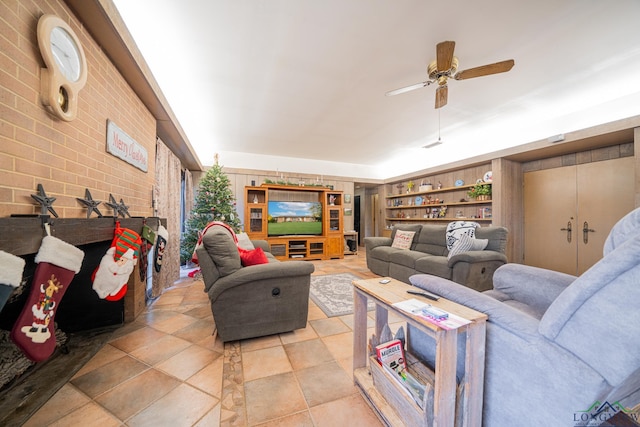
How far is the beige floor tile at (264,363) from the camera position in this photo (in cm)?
146

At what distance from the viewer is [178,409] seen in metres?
1.18

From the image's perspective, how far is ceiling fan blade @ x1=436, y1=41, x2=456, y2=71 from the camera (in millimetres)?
1793

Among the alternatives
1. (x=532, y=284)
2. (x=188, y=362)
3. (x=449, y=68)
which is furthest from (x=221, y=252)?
(x=449, y=68)

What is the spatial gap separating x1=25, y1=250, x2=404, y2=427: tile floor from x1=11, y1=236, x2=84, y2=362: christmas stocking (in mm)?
424

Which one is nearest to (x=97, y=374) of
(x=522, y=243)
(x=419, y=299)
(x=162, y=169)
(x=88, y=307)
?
(x=88, y=307)

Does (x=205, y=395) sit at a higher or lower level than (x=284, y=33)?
lower

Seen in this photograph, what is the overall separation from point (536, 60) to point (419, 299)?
2862mm

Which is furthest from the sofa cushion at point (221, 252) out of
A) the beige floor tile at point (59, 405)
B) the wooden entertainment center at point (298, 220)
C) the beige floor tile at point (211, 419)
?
the wooden entertainment center at point (298, 220)

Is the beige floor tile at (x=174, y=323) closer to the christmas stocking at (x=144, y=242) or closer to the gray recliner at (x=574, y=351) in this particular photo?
the christmas stocking at (x=144, y=242)

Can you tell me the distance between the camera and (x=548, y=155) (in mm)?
3818

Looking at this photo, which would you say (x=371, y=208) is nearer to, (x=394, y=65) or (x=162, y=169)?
(x=394, y=65)

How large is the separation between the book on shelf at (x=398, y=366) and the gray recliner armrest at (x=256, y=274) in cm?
93

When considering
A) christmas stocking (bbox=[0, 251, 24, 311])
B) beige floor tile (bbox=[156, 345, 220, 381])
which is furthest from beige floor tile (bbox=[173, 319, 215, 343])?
christmas stocking (bbox=[0, 251, 24, 311])

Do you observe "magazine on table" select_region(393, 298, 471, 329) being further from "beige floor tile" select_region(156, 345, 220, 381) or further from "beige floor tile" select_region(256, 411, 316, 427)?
"beige floor tile" select_region(156, 345, 220, 381)
